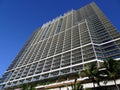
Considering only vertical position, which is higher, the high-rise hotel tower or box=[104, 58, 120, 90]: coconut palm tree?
the high-rise hotel tower

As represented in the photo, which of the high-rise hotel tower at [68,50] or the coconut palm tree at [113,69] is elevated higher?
the high-rise hotel tower at [68,50]

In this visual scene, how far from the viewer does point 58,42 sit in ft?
384

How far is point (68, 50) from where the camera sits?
10131 cm

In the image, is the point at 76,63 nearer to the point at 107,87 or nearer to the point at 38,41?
the point at 107,87

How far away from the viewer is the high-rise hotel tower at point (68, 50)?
86.3 meters

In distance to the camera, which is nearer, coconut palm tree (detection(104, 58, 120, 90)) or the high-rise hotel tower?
coconut palm tree (detection(104, 58, 120, 90))

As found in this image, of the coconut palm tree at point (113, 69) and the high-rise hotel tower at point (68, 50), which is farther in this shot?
the high-rise hotel tower at point (68, 50)

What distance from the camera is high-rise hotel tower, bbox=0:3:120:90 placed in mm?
86312

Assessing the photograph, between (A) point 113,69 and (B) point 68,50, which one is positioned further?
(B) point 68,50

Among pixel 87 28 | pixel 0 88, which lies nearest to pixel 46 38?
pixel 87 28

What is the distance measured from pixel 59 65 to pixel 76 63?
11.2m

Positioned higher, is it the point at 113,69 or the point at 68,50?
the point at 68,50

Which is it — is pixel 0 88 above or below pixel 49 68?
below

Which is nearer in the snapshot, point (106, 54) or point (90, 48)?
point (106, 54)
